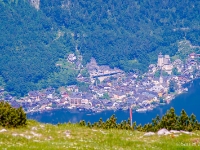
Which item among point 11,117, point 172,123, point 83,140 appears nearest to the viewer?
point 83,140

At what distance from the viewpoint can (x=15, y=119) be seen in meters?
26.9

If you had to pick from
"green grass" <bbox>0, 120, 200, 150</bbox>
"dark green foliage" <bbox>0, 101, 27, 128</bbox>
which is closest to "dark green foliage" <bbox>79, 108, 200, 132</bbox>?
"green grass" <bbox>0, 120, 200, 150</bbox>

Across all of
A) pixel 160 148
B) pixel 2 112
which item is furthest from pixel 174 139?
pixel 2 112

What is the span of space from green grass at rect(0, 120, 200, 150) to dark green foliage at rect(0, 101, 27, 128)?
0.61 metres

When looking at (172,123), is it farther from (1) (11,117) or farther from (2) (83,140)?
(1) (11,117)

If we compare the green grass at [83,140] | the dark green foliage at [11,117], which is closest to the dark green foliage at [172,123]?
the green grass at [83,140]

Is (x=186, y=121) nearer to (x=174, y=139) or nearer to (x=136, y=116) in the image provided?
(x=174, y=139)

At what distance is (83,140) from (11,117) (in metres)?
5.86

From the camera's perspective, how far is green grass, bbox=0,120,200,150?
19578mm

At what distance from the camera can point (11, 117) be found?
87.9 feet

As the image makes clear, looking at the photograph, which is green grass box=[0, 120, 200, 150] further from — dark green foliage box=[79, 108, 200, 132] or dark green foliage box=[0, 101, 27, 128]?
dark green foliage box=[79, 108, 200, 132]

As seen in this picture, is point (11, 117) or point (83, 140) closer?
point (83, 140)

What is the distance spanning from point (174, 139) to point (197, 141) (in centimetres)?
125

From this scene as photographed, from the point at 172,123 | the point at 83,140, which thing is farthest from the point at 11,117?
the point at 172,123
